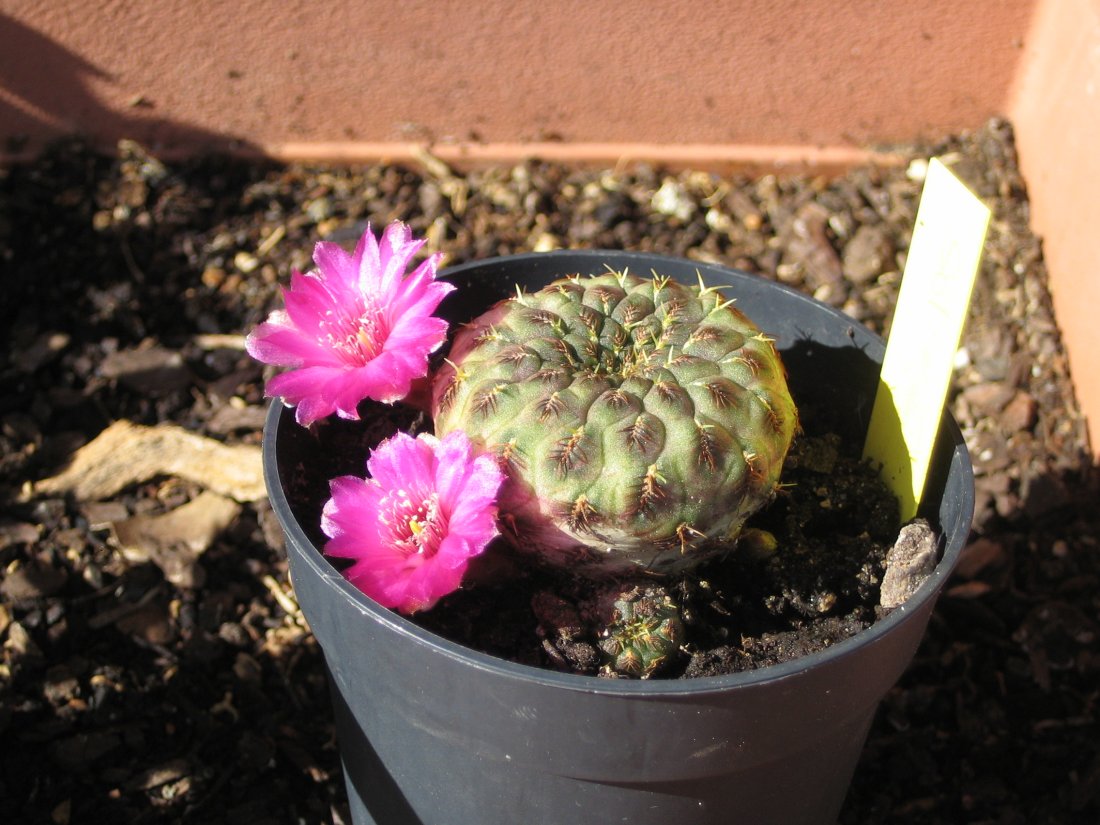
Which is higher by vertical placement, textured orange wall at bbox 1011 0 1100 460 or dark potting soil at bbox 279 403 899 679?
textured orange wall at bbox 1011 0 1100 460

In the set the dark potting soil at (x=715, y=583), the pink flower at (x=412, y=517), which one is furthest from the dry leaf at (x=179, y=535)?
the pink flower at (x=412, y=517)

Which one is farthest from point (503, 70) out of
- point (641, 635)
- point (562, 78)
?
point (641, 635)

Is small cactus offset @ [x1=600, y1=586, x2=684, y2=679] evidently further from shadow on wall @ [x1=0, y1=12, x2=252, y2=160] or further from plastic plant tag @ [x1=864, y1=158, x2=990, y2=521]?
shadow on wall @ [x1=0, y1=12, x2=252, y2=160]

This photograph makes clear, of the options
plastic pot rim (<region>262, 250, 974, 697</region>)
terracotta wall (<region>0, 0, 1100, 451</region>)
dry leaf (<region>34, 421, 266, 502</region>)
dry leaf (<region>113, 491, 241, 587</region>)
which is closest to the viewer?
plastic pot rim (<region>262, 250, 974, 697</region>)

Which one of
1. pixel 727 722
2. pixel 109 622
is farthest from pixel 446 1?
pixel 727 722

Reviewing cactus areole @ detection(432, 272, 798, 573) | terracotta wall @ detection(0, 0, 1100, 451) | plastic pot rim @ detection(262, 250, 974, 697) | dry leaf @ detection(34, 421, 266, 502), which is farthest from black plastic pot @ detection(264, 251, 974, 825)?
terracotta wall @ detection(0, 0, 1100, 451)

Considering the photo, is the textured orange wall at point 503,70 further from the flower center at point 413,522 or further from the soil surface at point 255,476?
Answer: the flower center at point 413,522

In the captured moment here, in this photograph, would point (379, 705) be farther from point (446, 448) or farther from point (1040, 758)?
point (1040, 758)
